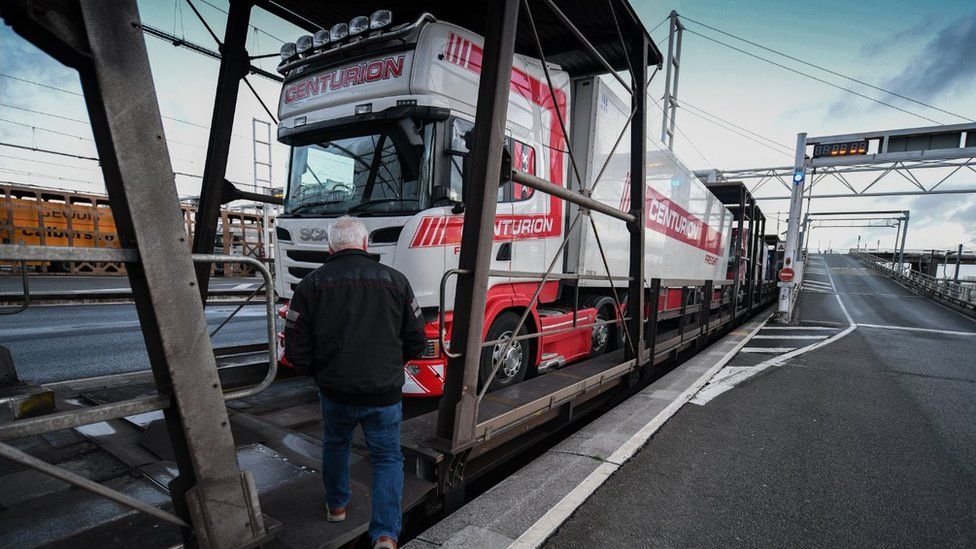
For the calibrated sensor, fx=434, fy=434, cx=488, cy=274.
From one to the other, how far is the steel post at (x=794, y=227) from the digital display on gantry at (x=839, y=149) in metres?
1.26

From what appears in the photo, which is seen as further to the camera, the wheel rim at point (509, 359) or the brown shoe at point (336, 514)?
the wheel rim at point (509, 359)

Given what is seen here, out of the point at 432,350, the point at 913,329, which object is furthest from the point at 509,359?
the point at 913,329

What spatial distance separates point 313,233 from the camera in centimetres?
415

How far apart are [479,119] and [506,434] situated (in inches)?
93.6

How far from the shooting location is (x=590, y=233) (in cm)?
564

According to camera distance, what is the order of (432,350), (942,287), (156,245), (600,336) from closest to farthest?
1. (156,245)
2. (432,350)
3. (600,336)
4. (942,287)

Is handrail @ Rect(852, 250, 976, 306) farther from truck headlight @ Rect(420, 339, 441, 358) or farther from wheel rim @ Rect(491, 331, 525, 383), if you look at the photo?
truck headlight @ Rect(420, 339, 441, 358)

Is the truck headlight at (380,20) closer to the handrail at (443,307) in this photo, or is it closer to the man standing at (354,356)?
the man standing at (354,356)

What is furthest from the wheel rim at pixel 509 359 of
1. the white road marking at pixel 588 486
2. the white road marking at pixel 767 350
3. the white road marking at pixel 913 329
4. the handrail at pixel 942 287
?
the handrail at pixel 942 287

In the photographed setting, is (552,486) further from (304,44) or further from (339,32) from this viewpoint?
(304,44)

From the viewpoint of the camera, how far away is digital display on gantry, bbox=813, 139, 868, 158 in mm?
14988

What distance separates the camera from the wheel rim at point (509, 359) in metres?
4.45

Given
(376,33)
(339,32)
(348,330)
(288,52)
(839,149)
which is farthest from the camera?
(839,149)

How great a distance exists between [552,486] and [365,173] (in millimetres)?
3109
